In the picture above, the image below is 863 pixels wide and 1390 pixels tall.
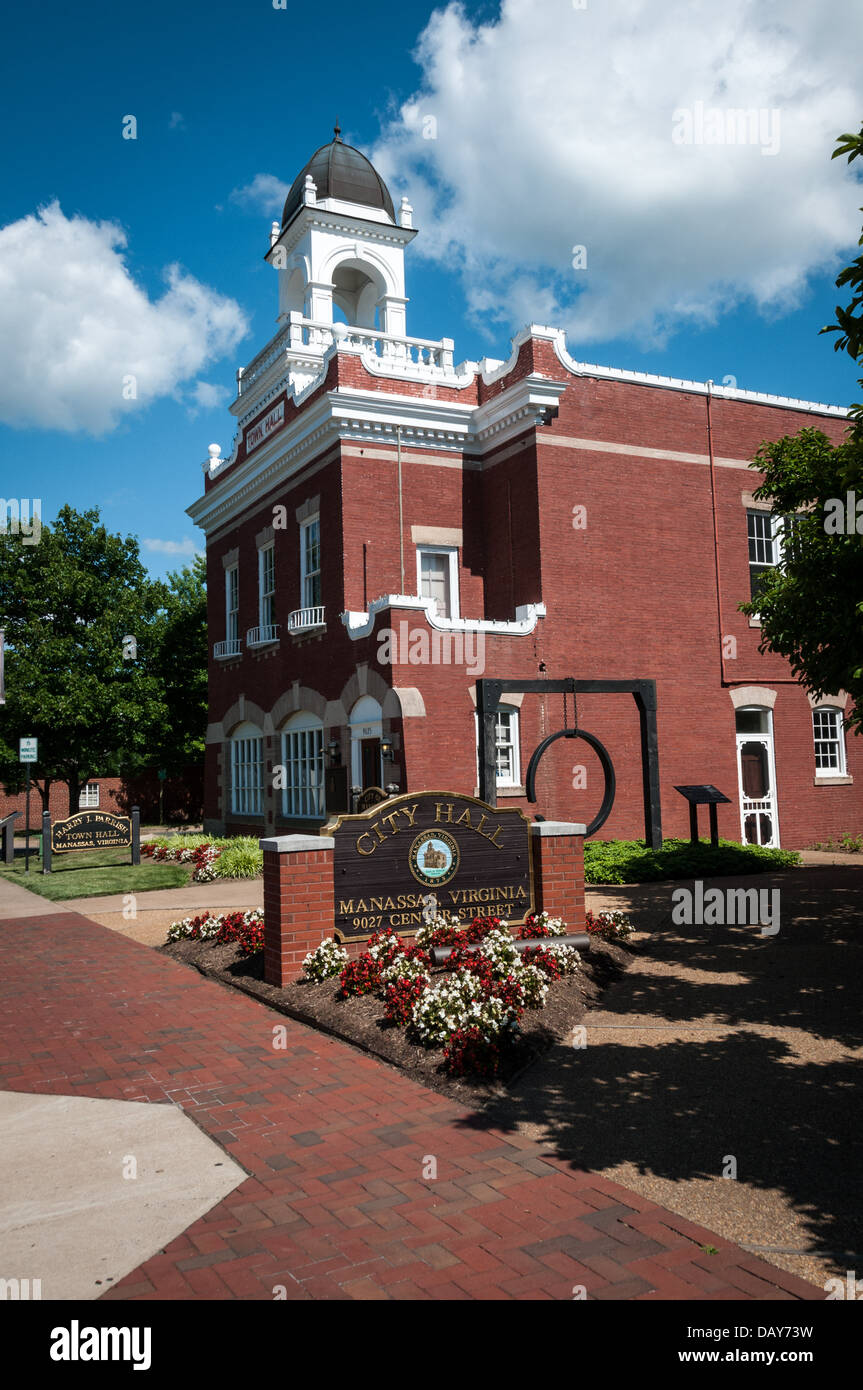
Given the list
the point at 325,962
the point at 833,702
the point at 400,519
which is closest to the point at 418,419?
the point at 400,519

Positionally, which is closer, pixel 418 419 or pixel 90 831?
pixel 418 419

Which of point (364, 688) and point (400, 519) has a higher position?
point (400, 519)

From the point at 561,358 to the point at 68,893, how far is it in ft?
45.1

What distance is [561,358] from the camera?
1962 cm

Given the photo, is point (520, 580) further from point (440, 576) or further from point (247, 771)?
point (247, 771)

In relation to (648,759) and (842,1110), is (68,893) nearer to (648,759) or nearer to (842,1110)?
(648,759)

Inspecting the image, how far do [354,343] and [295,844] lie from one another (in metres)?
17.8

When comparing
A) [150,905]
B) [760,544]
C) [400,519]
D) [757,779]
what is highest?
[400,519]

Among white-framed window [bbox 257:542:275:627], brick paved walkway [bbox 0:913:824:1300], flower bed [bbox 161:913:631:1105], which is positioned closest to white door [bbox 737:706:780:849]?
white-framed window [bbox 257:542:275:627]

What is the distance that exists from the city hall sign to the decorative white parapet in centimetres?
776

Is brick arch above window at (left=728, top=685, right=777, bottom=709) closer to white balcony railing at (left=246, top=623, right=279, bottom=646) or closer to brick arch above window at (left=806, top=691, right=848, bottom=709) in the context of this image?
brick arch above window at (left=806, top=691, right=848, bottom=709)

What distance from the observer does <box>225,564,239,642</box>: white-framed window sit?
87.9ft

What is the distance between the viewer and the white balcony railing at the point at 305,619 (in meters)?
20.6

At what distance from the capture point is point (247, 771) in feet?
84.0
